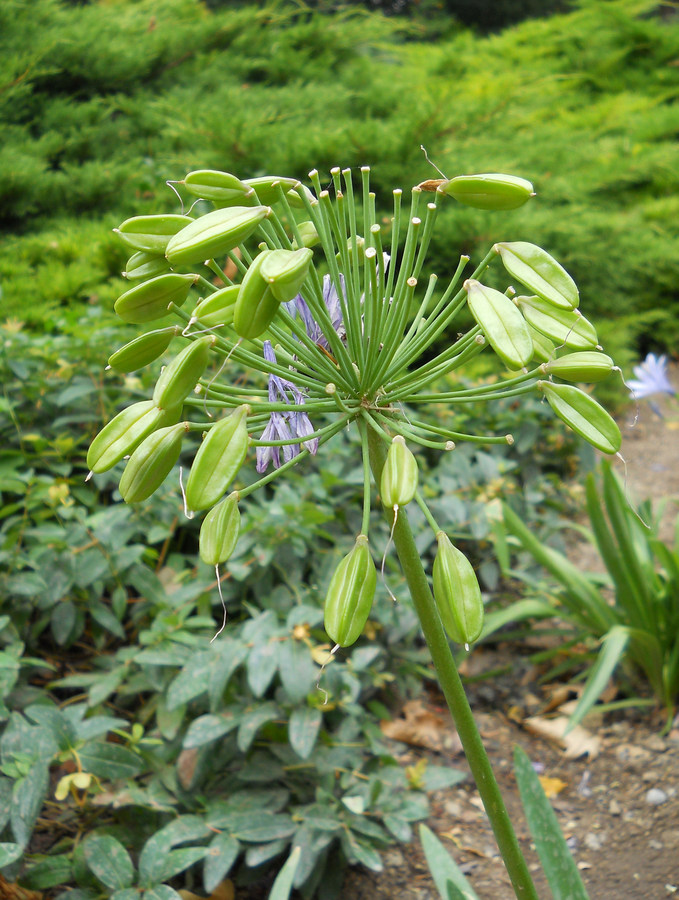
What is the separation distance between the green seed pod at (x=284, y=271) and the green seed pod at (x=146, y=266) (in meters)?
0.17

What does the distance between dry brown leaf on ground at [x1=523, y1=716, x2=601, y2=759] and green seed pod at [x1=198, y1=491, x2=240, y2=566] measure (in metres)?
1.65

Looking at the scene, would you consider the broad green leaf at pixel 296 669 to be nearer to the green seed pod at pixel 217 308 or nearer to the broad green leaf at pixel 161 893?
the broad green leaf at pixel 161 893

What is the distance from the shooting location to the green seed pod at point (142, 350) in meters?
0.71

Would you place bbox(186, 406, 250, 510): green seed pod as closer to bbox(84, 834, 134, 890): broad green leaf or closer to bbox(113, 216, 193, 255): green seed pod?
bbox(113, 216, 193, 255): green seed pod

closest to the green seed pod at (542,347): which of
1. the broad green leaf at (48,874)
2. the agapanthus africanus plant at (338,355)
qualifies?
the agapanthus africanus plant at (338,355)

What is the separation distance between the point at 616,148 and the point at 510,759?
4.83 metres

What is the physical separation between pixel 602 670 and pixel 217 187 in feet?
5.51

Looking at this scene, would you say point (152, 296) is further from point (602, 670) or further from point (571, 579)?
point (571, 579)

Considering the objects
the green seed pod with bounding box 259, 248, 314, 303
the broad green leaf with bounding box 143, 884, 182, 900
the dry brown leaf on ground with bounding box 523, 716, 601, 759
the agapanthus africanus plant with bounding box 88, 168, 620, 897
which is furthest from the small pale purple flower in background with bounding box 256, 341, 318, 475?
the dry brown leaf on ground with bounding box 523, 716, 601, 759

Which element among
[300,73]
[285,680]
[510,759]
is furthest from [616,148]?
[285,680]

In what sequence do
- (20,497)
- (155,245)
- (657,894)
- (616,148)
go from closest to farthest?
(155,245) → (657,894) → (20,497) → (616,148)

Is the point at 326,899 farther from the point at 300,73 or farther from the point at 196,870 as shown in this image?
the point at 300,73

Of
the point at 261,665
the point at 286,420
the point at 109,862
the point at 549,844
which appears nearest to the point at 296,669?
the point at 261,665

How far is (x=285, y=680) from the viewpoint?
147cm
